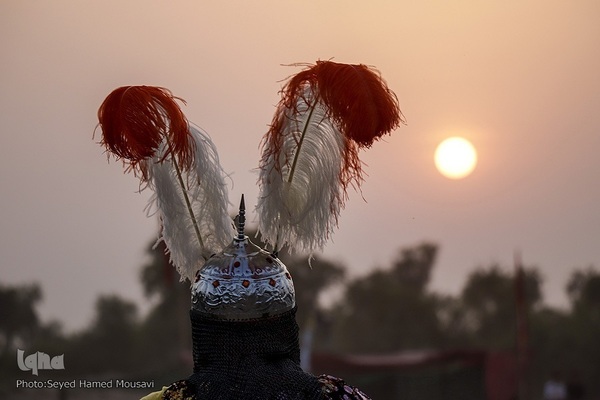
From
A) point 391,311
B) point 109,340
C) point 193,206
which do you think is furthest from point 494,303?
point 193,206

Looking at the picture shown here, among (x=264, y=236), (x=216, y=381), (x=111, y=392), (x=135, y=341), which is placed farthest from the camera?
(x=135, y=341)

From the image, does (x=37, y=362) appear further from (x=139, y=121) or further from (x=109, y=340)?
(x=139, y=121)

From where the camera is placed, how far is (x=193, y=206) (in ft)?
11.5

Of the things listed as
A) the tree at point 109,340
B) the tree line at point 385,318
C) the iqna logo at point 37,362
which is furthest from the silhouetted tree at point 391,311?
the iqna logo at point 37,362

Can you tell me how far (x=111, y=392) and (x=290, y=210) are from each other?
6.56m

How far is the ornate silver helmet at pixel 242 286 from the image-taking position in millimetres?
2998

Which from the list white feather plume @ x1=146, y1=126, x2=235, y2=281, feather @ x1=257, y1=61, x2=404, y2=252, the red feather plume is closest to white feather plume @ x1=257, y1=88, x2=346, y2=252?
feather @ x1=257, y1=61, x2=404, y2=252

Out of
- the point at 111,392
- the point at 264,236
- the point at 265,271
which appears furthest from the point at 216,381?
the point at 111,392

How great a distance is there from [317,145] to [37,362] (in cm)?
748

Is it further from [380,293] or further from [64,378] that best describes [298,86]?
[380,293]

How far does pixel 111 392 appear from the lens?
9.42 meters

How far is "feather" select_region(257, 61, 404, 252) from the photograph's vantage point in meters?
3.10

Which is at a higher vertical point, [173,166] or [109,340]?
[173,166]

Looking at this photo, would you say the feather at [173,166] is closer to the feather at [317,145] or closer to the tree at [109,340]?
the feather at [317,145]
